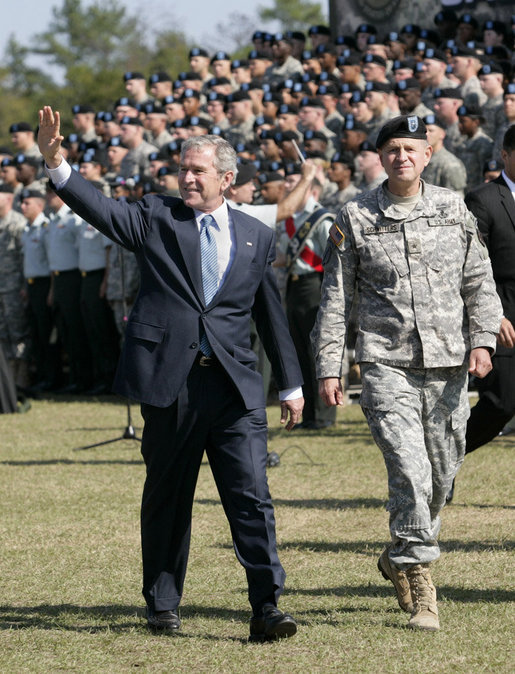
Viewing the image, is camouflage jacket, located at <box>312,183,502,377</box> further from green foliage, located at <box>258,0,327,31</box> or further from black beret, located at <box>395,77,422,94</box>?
green foliage, located at <box>258,0,327,31</box>

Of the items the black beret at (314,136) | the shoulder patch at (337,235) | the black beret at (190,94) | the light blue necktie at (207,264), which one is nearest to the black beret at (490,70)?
the black beret at (314,136)

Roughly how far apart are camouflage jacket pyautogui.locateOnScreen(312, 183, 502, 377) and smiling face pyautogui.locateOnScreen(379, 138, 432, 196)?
77mm

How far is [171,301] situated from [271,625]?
134cm

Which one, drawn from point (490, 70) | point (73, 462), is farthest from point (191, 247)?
point (490, 70)

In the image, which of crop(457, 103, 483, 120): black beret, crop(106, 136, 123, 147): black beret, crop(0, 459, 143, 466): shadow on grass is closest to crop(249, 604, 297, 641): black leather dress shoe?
crop(0, 459, 143, 466): shadow on grass

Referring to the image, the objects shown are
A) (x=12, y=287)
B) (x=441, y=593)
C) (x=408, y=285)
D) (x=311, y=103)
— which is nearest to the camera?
(x=408, y=285)

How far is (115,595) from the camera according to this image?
6.16 m

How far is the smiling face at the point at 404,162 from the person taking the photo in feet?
17.9

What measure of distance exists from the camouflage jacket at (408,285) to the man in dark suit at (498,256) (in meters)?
1.70

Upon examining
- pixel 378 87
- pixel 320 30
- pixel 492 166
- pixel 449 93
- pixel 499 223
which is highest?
pixel 320 30

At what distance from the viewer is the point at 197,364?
5.32 m

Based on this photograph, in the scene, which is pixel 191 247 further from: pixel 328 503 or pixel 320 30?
pixel 320 30

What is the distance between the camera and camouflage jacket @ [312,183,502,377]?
17.8 feet

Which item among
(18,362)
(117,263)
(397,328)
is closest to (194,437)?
(397,328)
